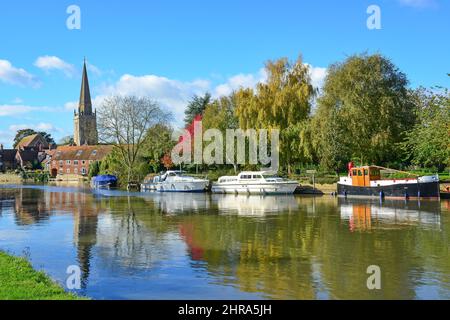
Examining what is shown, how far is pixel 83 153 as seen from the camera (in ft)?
376

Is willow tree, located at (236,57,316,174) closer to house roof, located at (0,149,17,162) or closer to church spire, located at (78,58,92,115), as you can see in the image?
church spire, located at (78,58,92,115)

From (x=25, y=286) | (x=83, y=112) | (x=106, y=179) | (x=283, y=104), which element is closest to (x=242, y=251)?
(x=25, y=286)

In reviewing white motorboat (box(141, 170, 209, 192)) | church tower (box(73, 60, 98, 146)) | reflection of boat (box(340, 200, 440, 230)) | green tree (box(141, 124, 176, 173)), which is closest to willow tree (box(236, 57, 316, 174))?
white motorboat (box(141, 170, 209, 192))

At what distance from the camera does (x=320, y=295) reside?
38.3 feet

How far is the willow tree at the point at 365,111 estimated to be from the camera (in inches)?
1812

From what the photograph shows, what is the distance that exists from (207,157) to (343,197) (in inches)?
895

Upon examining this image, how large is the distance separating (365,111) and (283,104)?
957 cm

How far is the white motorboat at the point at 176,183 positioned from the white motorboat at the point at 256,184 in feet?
8.84

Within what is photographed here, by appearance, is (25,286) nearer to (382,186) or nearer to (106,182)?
(382,186)

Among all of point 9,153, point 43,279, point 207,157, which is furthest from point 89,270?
point 9,153

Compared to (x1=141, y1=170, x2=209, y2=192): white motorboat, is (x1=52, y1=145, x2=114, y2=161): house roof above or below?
above

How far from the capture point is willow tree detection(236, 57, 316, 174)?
171 feet

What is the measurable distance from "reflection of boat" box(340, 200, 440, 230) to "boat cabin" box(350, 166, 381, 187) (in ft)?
11.9
